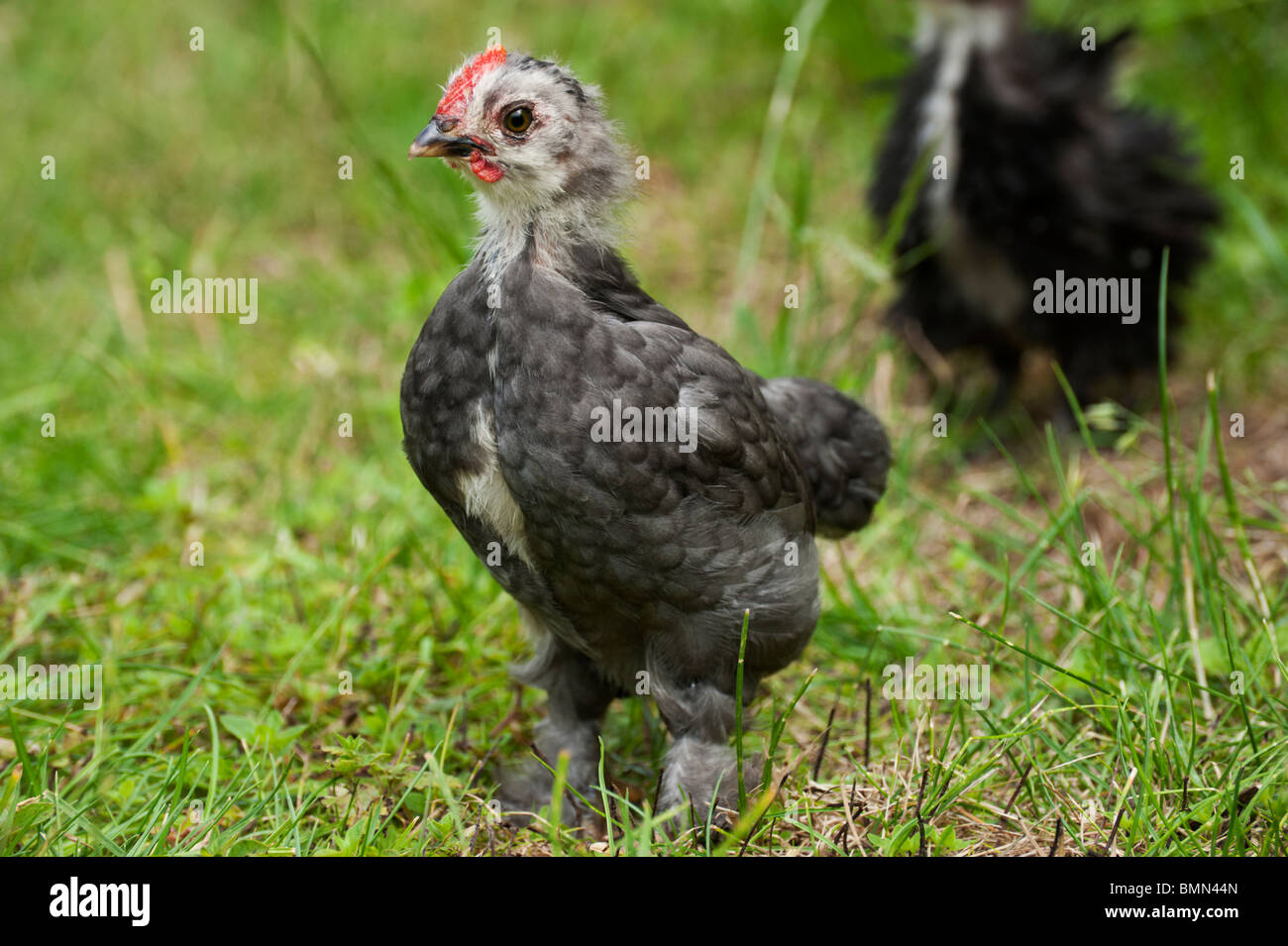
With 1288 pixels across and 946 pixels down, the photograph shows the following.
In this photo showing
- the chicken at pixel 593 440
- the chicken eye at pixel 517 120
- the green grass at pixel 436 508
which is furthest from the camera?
the green grass at pixel 436 508

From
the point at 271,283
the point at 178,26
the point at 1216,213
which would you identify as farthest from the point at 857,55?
the point at 178,26

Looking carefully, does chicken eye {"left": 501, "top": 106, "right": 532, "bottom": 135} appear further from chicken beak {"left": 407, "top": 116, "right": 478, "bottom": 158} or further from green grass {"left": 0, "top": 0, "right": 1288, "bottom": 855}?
green grass {"left": 0, "top": 0, "right": 1288, "bottom": 855}

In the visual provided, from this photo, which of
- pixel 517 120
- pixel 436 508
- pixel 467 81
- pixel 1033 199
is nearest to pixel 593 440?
pixel 517 120

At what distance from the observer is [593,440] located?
239 centimetres

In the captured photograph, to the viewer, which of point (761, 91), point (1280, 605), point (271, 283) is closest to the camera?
point (1280, 605)

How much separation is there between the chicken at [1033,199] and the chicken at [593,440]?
6.79 feet

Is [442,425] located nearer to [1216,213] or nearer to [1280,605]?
[1280,605]

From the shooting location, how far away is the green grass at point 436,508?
2730 mm

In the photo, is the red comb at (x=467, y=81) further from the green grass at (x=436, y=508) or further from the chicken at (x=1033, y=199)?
the chicken at (x=1033, y=199)

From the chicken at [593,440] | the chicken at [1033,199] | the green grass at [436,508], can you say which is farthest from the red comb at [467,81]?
the chicken at [1033,199]

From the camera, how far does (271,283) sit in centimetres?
550

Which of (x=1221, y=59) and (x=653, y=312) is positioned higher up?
(x=1221, y=59)
